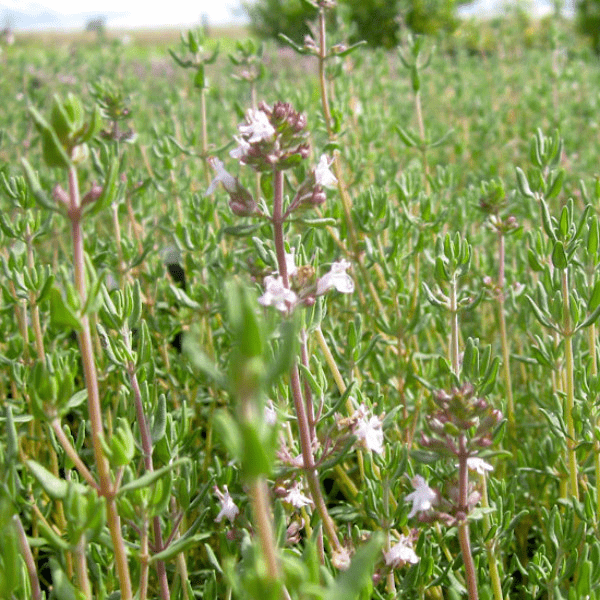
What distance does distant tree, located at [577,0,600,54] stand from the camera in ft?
50.1

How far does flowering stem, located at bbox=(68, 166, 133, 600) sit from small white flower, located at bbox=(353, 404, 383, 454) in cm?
47

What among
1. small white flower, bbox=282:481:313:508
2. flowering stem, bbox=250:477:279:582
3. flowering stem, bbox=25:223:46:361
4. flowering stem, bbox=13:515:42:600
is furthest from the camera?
flowering stem, bbox=25:223:46:361

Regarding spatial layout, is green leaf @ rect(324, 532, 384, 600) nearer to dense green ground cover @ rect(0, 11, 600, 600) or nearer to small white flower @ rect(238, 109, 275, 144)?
dense green ground cover @ rect(0, 11, 600, 600)

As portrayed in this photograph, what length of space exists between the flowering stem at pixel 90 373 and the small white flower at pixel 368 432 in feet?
1.53

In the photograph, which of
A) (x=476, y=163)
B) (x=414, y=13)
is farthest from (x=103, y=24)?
(x=414, y=13)

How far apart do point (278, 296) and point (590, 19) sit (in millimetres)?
16712

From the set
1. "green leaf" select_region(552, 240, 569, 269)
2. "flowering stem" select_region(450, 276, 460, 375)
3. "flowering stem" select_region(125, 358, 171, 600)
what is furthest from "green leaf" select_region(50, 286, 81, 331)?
"green leaf" select_region(552, 240, 569, 269)

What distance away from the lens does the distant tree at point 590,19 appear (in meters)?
15.3

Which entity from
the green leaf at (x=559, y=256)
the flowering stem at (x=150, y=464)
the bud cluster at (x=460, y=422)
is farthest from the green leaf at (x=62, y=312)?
the green leaf at (x=559, y=256)

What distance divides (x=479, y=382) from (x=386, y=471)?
0.26 metres

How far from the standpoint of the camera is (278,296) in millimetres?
1146

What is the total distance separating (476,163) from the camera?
169 inches

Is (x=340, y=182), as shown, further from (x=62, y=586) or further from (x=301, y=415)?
(x=62, y=586)

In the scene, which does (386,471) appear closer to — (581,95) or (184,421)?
(184,421)
